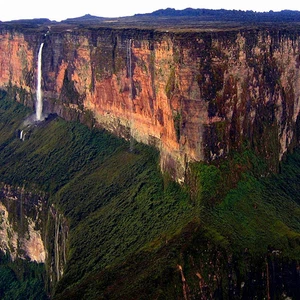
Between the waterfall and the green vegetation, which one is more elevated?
the waterfall

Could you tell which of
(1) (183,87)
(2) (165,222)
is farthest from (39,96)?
(2) (165,222)

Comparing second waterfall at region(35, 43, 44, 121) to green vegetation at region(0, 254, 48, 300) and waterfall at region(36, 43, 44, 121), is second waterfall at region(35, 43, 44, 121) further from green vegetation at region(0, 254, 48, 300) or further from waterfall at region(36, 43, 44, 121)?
green vegetation at region(0, 254, 48, 300)

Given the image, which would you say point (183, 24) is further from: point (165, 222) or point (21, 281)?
point (165, 222)

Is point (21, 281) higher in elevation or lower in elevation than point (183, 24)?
lower

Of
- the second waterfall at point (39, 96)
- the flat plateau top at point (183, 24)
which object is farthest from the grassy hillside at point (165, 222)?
the flat plateau top at point (183, 24)

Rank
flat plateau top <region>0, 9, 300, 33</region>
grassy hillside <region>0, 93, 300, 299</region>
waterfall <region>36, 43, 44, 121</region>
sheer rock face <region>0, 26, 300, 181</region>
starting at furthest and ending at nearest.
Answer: waterfall <region>36, 43, 44, 121</region> → flat plateau top <region>0, 9, 300, 33</region> → sheer rock face <region>0, 26, 300, 181</region> → grassy hillside <region>0, 93, 300, 299</region>

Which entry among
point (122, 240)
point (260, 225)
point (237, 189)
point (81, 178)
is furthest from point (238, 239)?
point (81, 178)

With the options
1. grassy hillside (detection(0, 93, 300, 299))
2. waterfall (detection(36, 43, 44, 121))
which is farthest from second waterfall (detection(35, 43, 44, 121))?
grassy hillside (detection(0, 93, 300, 299))

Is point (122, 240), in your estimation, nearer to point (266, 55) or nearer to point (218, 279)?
point (218, 279)
